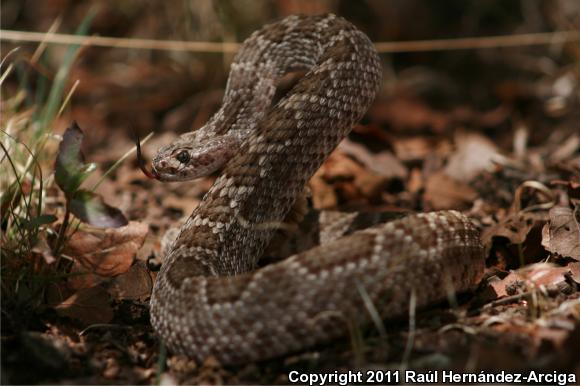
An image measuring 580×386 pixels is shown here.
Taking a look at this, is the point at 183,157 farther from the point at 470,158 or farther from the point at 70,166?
the point at 470,158

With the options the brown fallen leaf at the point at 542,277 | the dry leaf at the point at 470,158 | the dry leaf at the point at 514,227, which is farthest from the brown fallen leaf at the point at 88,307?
the dry leaf at the point at 470,158

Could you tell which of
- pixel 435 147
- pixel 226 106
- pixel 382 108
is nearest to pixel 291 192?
pixel 226 106

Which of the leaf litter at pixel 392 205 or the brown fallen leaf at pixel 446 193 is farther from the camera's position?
the brown fallen leaf at pixel 446 193

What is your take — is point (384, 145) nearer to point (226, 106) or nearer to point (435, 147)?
point (435, 147)

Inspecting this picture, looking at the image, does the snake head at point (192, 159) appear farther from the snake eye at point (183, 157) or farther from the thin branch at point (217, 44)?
the thin branch at point (217, 44)

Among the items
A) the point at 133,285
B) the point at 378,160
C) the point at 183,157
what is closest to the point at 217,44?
the point at 378,160

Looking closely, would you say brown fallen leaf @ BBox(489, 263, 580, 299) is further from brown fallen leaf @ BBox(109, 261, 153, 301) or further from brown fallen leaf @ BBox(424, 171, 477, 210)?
brown fallen leaf @ BBox(109, 261, 153, 301)
